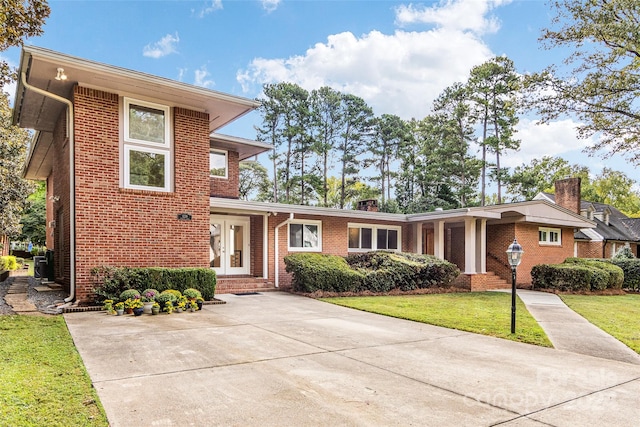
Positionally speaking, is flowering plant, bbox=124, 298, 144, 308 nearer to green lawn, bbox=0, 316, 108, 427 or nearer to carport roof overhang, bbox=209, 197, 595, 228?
green lawn, bbox=0, 316, 108, 427

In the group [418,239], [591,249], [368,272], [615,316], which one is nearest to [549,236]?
[418,239]

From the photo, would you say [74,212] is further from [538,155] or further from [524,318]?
[538,155]

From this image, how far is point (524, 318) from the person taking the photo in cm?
866

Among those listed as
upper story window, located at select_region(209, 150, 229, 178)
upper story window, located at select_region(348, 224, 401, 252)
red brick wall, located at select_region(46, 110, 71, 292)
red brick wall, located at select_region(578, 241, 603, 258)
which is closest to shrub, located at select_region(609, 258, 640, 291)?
red brick wall, located at select_region(578, 241, 603, 258)

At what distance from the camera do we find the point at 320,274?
40.0 feet

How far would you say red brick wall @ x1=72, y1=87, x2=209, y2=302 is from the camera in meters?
8.55

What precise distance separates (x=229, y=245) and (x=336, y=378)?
10059 millimetres

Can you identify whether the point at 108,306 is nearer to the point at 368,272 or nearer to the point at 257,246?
the point at 257,246

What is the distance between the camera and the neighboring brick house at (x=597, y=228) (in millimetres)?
23406

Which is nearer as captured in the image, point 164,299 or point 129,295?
point 129,295

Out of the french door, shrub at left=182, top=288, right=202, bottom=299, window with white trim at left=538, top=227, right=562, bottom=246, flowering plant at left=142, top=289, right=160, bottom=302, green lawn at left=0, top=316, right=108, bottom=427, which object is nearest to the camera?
green lawn at left=0, top=316, right=108, bottom=427

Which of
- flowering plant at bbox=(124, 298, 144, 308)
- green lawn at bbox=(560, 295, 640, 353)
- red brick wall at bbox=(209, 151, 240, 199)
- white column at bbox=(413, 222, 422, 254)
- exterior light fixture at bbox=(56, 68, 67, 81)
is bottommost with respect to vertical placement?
green lawn at bbox=(560, 295, 640, 353)

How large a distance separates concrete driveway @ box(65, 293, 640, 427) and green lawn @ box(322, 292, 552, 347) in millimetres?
675

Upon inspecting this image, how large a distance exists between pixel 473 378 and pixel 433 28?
17.5 metres
